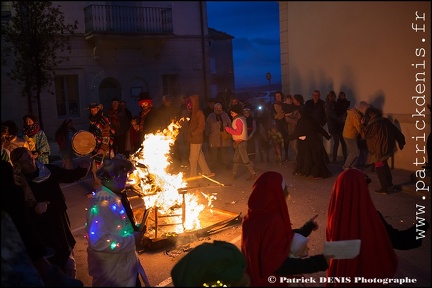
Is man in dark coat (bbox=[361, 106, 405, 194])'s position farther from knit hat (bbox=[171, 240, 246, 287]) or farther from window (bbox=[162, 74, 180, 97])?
window (bbox=[162, 74, 180, 97])

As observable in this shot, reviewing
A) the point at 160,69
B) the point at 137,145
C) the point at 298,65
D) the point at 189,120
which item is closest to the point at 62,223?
the point at 189,120

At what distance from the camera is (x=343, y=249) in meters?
3.96

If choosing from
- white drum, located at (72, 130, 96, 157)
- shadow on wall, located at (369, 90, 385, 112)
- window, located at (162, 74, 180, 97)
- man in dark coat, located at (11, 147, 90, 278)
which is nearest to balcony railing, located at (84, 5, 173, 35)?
window, located at (162, 74, 180, 97)

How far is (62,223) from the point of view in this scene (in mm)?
5449

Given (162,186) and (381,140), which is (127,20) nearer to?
(381,140)

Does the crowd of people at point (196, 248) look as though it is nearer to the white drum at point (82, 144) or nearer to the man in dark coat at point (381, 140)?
the white drum at point (82, 144)

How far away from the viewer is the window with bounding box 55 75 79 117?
21.1 metres

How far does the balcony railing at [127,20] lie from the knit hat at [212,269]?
19.1 metres

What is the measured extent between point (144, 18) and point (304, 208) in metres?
16.3

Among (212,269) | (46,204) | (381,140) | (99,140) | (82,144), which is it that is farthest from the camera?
(99,140)

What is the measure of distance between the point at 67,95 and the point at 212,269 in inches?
773

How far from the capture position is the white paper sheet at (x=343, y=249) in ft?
13.0

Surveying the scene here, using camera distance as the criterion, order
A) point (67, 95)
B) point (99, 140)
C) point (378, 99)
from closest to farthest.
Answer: point (99, 140), point (378, 99), point (67, 95)

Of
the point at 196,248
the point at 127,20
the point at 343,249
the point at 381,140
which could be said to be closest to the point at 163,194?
the point at 343,249
